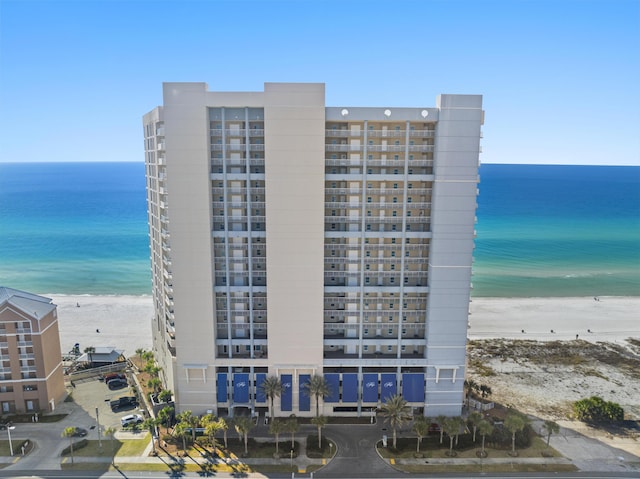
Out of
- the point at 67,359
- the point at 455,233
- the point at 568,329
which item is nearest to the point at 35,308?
the point at 67,359

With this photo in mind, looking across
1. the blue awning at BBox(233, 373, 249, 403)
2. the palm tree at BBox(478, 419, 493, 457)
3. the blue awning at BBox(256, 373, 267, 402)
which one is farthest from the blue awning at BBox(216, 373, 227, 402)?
the palm tree at BBox(478, 419, 493, 457)

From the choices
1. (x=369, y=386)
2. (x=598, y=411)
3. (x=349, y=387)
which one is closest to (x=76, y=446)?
(x=349, y=387)

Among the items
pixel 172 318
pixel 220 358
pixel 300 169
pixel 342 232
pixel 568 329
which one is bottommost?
pixel 568 329

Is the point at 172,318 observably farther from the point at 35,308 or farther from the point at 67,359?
the point at 67,359

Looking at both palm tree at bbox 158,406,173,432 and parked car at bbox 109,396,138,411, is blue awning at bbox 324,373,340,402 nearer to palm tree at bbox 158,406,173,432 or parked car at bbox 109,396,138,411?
palm tree at bbox 158,406,173,432

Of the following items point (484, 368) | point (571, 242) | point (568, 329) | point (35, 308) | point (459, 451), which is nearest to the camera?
point (459, 451)
